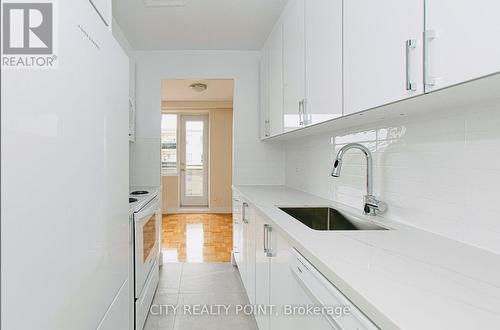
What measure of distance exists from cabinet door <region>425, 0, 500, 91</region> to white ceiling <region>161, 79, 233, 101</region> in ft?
13.6

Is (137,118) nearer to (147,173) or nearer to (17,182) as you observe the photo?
(147,173)

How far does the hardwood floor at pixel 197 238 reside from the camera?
152 inches

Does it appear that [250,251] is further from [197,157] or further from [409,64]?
[197,157]

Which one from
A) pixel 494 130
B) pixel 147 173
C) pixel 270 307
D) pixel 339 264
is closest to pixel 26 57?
pixel 339 264

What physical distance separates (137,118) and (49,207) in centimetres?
297

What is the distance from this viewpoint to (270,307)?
5.22 feet

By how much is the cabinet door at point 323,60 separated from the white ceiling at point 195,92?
3153 mm

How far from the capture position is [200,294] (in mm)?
2770

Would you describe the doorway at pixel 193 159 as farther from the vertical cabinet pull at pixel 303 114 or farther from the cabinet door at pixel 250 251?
the vertical cabinet pull at pixel 303 114

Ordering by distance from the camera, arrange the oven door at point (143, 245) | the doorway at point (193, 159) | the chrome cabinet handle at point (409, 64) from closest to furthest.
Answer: the chrome cabinet handle at point (409, 64), the oven door at point (143, 245), the doorway at point (193, 159)

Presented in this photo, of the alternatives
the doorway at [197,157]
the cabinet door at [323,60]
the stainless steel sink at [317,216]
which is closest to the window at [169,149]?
the doorway at [197,157]

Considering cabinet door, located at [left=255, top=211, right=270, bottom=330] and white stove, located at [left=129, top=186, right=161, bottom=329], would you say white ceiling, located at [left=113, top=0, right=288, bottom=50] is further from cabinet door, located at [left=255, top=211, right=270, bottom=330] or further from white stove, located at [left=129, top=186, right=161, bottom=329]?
cabinet door, located at [left=255, top=211, right=270, bottom=330]

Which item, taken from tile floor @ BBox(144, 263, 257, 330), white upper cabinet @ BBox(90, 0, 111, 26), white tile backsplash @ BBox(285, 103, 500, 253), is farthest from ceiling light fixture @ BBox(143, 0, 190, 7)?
tile floor @ BBox(144, 263, 257, 330)

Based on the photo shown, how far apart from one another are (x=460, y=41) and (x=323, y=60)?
2.87 ft
